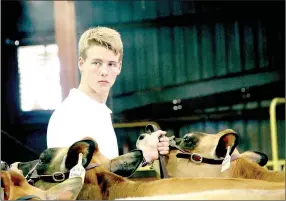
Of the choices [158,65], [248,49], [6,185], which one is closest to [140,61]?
[158,65]

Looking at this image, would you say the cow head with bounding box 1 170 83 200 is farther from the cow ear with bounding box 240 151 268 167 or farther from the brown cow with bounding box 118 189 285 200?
the cow ear with bounding box 240 151 268 167

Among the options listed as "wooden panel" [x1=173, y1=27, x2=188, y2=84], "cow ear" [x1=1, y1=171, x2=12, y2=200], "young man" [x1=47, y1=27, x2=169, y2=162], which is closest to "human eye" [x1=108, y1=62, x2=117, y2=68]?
"young man" [x1=47, y1=27, x2=169, y2=162]

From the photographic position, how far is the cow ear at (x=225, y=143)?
46.4 inches

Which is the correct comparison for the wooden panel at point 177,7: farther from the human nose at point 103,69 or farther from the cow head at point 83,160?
the cow head at point 83,160

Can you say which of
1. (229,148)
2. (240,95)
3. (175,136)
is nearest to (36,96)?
(175,136)

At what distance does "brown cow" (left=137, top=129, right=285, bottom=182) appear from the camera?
45.8 inches

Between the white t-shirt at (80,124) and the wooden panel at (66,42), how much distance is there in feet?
0.21

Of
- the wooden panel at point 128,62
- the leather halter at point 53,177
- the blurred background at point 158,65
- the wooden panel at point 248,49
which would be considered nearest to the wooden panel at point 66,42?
the blurred background at point 158,65

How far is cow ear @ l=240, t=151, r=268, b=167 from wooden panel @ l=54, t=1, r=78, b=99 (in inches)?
17.4

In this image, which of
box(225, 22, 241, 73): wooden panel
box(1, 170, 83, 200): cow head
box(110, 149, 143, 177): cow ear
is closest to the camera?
box(1, 170, 83, 200): cow head

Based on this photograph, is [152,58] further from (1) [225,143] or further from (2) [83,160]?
(2) [83,160]

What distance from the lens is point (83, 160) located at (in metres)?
1.05

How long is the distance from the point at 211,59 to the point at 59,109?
0.44 metres

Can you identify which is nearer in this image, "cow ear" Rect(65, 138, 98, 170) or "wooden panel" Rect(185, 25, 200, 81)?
"cow ear" Rect(65, 138, 98, 170)
